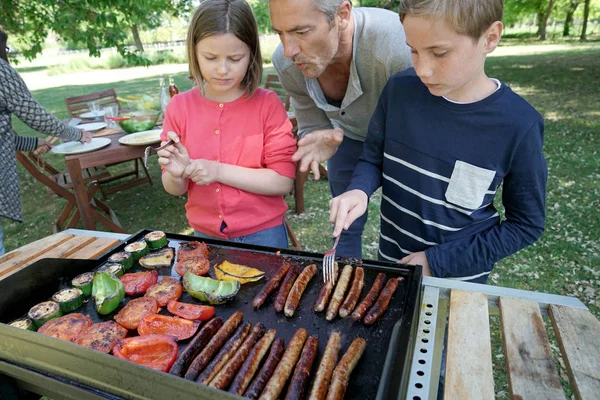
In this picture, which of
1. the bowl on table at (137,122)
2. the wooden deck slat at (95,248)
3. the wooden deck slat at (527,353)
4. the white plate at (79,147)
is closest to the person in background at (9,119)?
the white plate at (79,147)

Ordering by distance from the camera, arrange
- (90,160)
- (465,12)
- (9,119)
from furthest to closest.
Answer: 1. (90,160)
2. (9,119)
3. (465,12)

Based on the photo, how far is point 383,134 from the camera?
2.25 meters

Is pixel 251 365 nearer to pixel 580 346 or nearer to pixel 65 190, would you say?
pixel 580 346

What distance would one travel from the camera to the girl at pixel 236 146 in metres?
2.28

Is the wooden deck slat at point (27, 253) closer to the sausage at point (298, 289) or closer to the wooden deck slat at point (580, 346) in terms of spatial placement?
the sausage at point (298, 289)

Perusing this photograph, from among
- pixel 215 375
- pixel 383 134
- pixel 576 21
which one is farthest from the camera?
pixel 576 21

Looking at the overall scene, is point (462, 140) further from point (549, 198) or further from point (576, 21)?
point (576, 21)

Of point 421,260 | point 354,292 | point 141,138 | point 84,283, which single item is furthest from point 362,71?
point 141,138

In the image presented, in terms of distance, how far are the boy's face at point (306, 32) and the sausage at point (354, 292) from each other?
3.76 ft

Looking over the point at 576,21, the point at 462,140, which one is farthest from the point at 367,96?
the point at 576,21

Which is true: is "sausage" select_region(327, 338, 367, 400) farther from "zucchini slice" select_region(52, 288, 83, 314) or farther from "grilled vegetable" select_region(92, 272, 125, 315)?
"zucchini slice" select_region(52, 288, 83, 314)

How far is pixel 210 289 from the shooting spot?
1.76 m

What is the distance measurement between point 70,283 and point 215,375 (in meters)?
0.94

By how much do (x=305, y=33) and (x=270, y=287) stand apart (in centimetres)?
128
